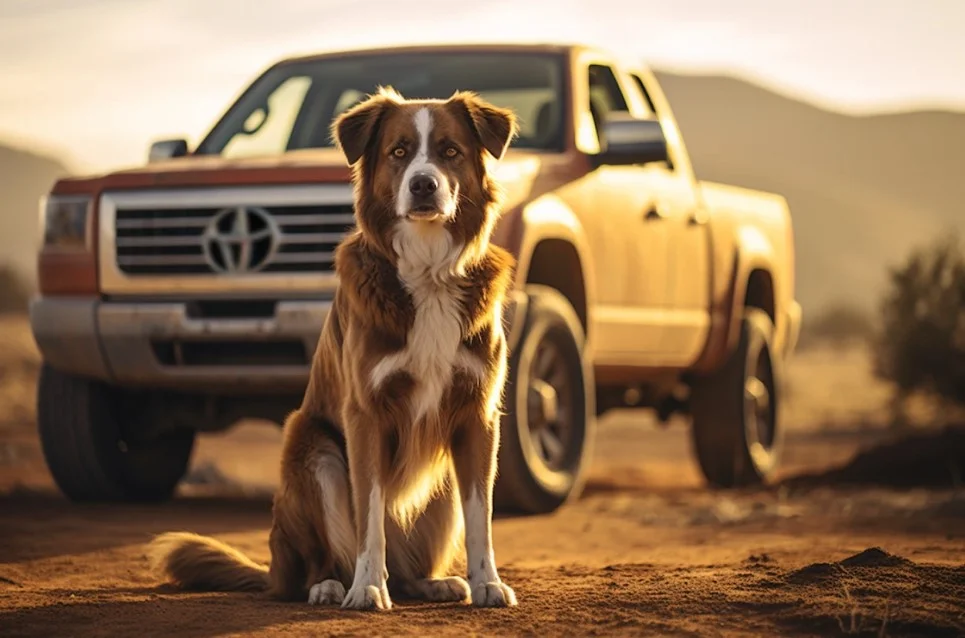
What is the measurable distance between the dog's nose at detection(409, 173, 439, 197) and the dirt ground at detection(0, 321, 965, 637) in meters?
1.47

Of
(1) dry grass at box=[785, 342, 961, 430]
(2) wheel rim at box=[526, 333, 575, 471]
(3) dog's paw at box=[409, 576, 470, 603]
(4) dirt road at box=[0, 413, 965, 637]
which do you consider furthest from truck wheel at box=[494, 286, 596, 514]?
(1) dry grass at box=[785, 342, 961, 430]

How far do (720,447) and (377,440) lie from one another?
626 centimetres

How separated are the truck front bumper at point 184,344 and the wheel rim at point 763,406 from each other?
452 centimetres

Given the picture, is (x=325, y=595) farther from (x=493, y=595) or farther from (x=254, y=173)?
(x=254, y=173)

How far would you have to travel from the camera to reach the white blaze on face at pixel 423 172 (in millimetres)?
6223

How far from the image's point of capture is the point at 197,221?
8891 millimetres

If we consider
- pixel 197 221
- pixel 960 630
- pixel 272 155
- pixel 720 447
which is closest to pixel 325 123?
pixel 272 155

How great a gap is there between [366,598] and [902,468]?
23.0 ft

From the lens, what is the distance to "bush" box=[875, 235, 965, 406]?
18391mm

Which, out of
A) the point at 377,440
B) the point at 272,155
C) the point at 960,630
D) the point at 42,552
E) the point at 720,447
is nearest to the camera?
the point at 960,630

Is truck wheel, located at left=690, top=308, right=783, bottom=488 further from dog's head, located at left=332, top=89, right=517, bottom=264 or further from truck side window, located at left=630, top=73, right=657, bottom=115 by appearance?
dog's head, located at left=332, top=89, right=517, bottom=264

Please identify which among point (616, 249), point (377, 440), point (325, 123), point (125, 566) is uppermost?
point (325, 123)

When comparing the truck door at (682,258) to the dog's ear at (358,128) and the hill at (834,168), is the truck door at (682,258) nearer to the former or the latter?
the dog's ear at (358,128)

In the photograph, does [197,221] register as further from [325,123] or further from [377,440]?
[377,440]
